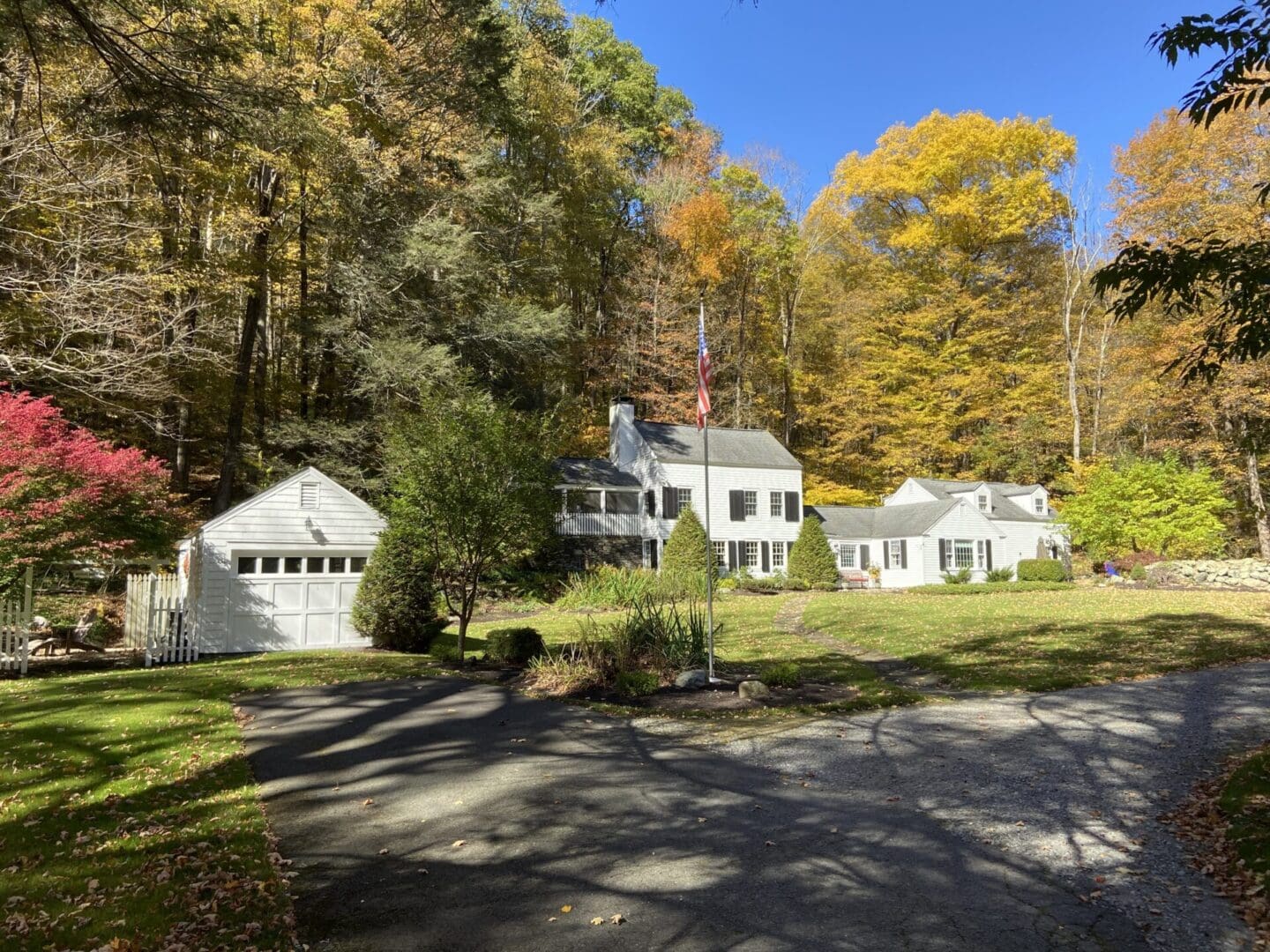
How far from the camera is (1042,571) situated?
28625mm

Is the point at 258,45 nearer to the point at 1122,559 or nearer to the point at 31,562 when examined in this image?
the point at 31,562

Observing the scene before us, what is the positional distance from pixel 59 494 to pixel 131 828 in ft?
32.2

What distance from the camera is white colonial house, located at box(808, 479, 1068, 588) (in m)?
31.2

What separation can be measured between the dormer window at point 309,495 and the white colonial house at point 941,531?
21.4 meters

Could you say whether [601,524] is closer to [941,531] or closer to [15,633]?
[941,531]

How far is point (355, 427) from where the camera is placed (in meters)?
23.0

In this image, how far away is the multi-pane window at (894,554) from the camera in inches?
1265

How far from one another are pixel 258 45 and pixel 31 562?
933cm

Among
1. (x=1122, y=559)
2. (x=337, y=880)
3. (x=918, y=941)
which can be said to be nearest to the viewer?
(x=918, y=941)

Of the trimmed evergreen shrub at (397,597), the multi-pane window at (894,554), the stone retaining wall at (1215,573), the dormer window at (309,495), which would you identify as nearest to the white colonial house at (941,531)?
the multi-pane window at (894,554)

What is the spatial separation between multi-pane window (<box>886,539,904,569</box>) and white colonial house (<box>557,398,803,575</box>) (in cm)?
421

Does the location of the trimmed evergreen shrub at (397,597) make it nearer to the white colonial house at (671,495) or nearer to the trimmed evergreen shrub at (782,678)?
the trimmed evergreen shrub at (782,678)

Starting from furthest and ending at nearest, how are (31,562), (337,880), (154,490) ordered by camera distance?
(154,490) → (31,562) → (337,880)

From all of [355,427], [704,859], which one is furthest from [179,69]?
[355,427]
